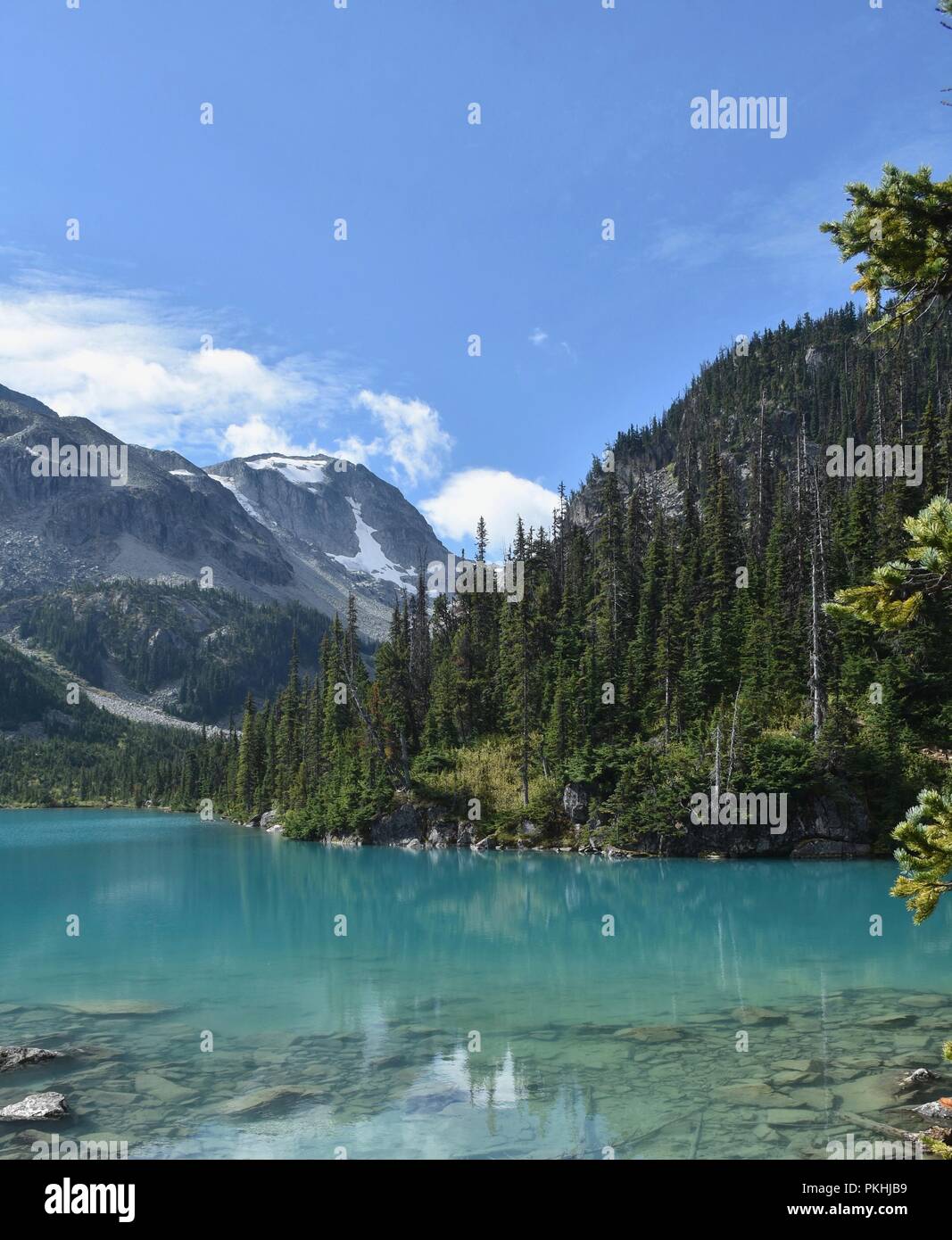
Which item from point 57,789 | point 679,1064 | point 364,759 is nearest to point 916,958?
point 679,1064

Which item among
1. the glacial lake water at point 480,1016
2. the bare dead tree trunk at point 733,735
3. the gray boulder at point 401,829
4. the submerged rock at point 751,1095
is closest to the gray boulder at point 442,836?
the gray boulder at point 401,829

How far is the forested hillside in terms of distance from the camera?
59.8 meters

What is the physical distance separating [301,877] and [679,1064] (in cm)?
4224

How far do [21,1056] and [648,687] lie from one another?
2411 inches

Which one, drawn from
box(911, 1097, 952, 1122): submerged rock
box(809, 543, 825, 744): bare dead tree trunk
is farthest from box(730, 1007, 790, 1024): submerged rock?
box(809, 543, 825, 744): bare dead tree trunk

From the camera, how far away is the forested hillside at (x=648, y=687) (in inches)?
2352

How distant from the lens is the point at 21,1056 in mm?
18078

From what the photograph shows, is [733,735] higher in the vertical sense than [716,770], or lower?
higher

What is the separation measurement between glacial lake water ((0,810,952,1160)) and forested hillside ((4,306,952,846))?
12.4 m

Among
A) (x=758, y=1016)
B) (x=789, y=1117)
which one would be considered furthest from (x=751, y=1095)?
(x=758, y=1016)

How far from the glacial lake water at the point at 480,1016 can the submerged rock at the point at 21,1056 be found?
285 mm

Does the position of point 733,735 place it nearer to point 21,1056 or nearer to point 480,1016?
point 480,1016

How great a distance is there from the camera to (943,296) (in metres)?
8.65

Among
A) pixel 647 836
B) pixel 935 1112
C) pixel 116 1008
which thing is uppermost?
pixel 935 1112
